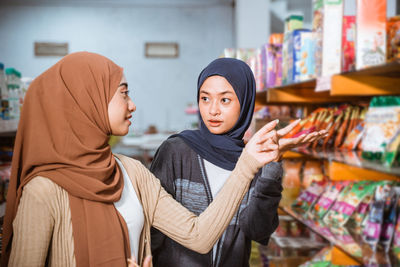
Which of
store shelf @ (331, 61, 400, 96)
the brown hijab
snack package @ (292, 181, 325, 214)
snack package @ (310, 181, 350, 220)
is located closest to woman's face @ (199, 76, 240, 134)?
the brown hijab

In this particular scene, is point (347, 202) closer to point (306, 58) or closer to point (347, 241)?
point (347, 241)

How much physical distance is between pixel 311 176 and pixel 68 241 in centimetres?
210

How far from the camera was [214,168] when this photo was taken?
1371mm

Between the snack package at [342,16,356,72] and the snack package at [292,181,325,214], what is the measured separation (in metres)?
0.94

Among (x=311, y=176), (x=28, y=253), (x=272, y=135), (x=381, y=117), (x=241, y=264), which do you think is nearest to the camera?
(x=28, y=253)

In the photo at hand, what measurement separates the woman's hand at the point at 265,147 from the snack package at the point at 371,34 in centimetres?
74

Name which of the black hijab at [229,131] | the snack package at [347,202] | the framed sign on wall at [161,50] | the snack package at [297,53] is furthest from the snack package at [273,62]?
the framed sign on wall at [161,50]

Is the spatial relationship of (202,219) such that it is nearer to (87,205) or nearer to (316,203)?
(87,205)

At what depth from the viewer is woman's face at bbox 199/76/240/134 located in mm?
1354

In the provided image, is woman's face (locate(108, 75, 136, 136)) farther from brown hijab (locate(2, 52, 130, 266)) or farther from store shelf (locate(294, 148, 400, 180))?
store shelf (locate(294, 148, 400, 180))

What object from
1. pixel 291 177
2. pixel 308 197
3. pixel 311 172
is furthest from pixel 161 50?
pixel 308 197

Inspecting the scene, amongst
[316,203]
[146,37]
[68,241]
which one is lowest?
[316,203]

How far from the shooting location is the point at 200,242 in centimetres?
107

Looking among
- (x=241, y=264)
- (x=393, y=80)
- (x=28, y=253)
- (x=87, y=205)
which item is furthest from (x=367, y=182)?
(x=28, y=253)
